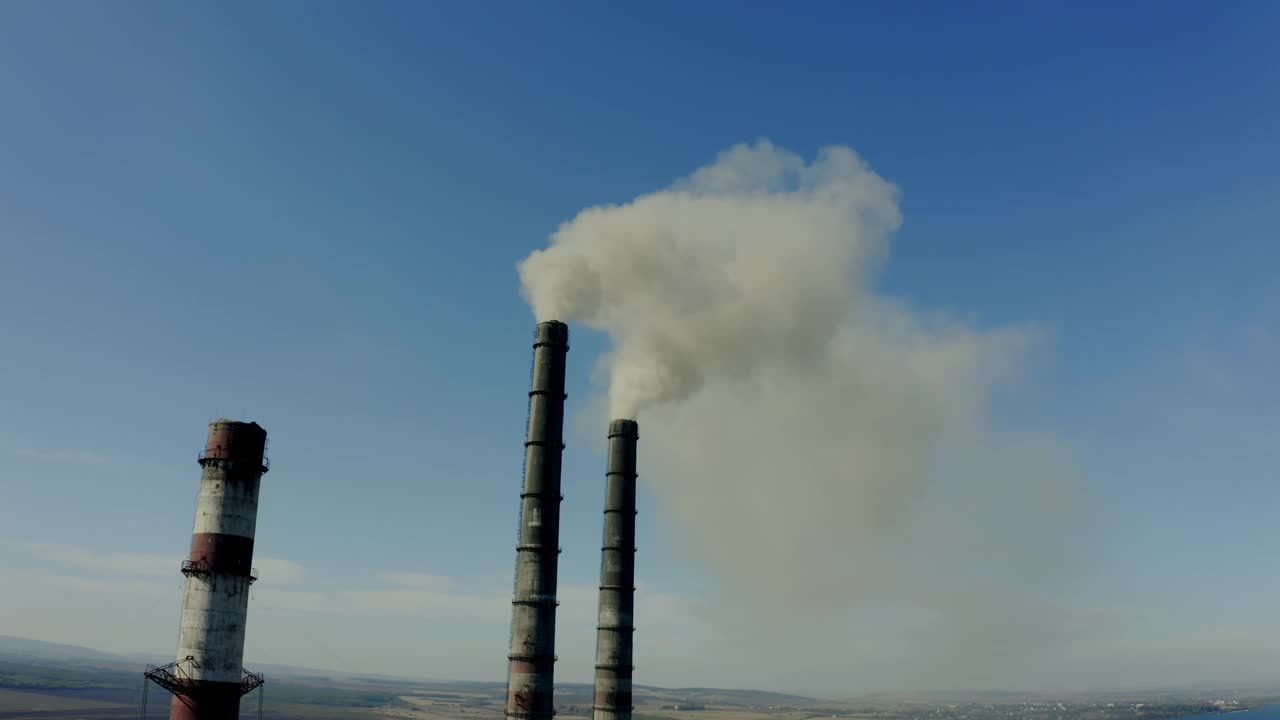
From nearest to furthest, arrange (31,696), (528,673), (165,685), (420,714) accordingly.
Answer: (165,685) < (528,673) < (31,696) < (420,714)

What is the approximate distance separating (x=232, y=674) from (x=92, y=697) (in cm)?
17312

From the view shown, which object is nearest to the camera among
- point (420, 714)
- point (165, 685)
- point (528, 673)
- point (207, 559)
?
point (165, 685)

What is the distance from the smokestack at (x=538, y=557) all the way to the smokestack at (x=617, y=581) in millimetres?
6683

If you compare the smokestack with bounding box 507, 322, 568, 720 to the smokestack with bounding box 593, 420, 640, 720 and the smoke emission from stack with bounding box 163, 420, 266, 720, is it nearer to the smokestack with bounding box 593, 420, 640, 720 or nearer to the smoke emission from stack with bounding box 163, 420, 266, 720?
the smokestack with bounding box 593, 420, 640, 720

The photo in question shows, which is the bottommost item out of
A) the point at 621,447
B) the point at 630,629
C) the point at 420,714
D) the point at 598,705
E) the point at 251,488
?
the point at 420,714

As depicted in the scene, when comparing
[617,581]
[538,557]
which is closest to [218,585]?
[538,557]

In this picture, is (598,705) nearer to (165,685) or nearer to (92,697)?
(165,685)

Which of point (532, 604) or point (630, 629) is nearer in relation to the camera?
point (532, 604)

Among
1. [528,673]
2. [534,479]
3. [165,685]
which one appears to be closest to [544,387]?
[534,479]

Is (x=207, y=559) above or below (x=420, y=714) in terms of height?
above

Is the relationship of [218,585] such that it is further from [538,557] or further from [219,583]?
[538,557]

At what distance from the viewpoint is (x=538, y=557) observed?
42656mm

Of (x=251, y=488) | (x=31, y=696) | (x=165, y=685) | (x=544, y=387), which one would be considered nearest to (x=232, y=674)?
(x=165, y=685)

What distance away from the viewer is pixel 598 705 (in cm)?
4981
